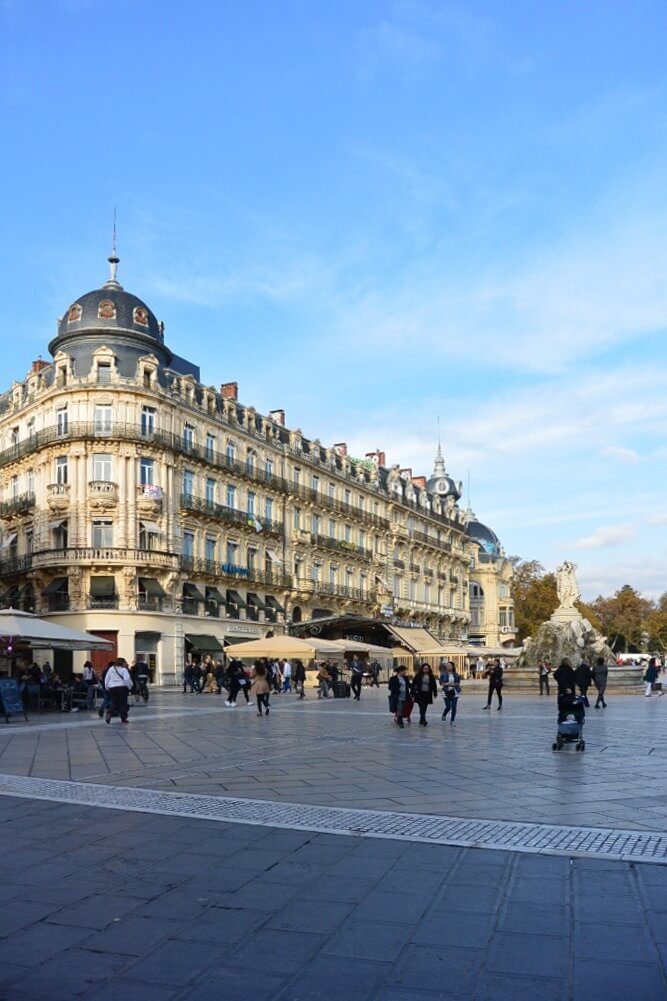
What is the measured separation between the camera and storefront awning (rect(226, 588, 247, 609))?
5150cm

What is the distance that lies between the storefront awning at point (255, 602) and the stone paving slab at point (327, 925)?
45.5m

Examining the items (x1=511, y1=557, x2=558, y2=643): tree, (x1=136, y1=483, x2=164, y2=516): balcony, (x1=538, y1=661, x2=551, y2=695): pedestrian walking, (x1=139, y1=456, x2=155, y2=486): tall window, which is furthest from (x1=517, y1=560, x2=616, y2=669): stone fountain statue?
(x1=511, y1=557, x2=558, y2=643): tree

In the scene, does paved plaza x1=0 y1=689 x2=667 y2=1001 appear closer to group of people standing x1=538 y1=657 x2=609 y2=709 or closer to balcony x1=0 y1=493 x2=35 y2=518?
group of people standing x1=538 y1=657 x2=609 y2=709

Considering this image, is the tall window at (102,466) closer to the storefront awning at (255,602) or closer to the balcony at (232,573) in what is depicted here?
the balcony at (232,573)

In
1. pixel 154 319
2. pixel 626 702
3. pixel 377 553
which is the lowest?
pixel 626 702

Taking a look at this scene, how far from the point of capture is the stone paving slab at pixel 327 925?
4.74 metres

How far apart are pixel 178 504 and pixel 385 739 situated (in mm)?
31869

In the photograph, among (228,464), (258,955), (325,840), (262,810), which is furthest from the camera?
(228,464)

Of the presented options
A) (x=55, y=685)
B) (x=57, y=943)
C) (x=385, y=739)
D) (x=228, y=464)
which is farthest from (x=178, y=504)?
(x=57, y=943)

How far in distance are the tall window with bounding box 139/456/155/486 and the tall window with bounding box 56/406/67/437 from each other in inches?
153

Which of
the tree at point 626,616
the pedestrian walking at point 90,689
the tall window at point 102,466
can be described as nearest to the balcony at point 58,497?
the tall window at point 102,466

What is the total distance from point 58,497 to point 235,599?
11.7 metres

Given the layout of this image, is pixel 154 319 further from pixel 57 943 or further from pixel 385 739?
pixel 57 943

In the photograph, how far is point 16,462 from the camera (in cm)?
4972
